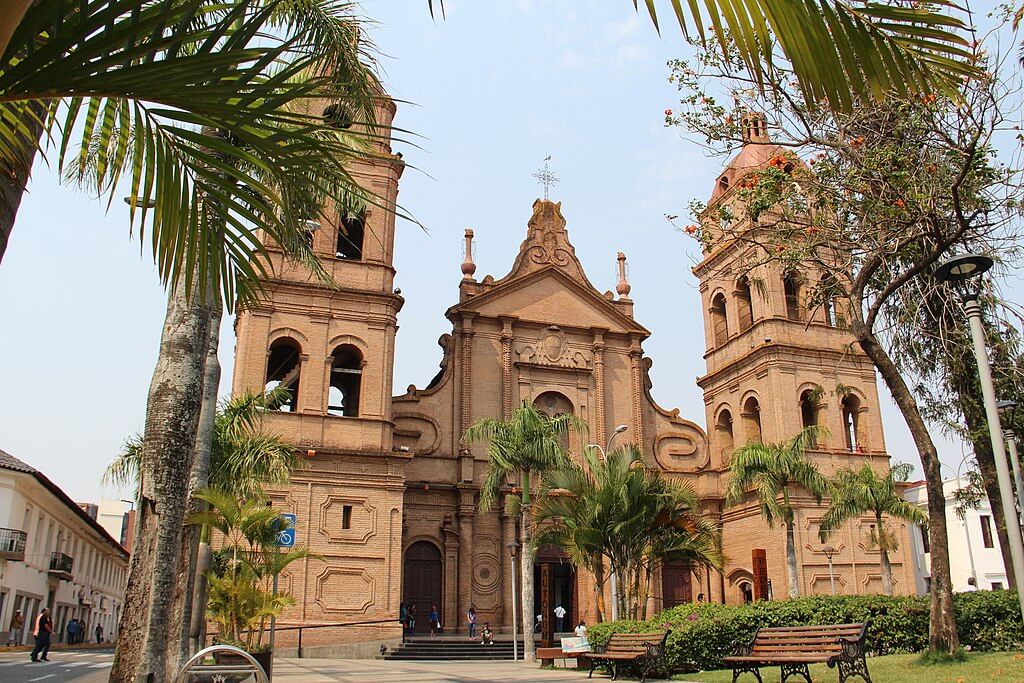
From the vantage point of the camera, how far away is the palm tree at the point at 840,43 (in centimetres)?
259

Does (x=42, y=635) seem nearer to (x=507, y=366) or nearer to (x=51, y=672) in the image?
(x=51, y=672)

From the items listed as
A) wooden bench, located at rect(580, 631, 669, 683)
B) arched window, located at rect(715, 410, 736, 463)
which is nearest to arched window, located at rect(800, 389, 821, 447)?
arched window, located at rect(715, 410, 736, 463)

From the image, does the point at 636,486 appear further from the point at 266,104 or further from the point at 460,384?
the point at 266,104

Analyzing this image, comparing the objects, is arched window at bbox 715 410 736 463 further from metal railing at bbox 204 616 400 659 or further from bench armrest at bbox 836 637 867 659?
bench armrest at bbox 836 637 867 659

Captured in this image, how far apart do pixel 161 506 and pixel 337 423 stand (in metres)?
16.7

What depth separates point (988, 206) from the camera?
13047mm

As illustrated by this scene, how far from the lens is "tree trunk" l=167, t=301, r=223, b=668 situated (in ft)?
37.7

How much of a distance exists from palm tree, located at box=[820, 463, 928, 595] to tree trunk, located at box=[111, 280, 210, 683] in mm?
22162

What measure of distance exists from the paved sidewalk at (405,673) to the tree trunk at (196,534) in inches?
80.1

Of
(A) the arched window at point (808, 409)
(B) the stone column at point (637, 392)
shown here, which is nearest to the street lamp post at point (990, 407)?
(A) the arched window at point (808, 409)

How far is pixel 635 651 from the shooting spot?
1335 cm

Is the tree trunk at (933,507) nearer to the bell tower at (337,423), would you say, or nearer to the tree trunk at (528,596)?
the tree trunk at (528,596)

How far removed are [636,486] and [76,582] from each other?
30.6 m

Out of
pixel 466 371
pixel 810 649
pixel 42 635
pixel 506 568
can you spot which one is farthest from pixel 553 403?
pixel 810 649
